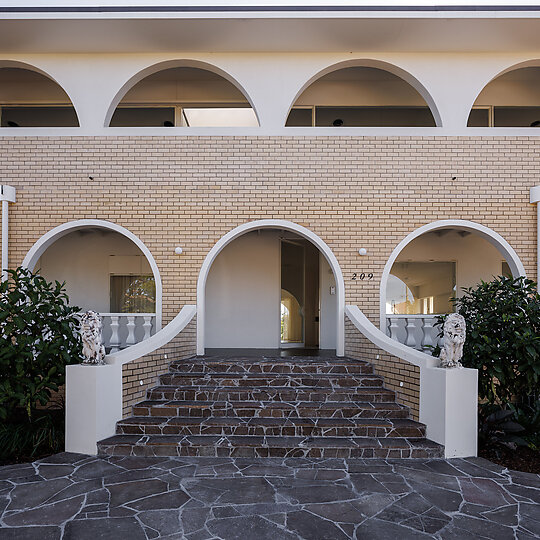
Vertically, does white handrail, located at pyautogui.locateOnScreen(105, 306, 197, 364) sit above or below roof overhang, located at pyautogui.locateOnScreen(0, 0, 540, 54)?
Answer: below

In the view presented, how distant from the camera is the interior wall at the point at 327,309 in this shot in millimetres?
9641

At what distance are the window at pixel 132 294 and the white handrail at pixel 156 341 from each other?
9.92 feet

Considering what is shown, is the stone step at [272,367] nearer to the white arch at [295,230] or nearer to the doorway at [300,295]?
the white arch at [295,230]

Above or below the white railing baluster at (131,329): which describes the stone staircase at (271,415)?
below

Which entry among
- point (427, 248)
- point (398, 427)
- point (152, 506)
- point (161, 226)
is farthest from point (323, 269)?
point (152, 506)

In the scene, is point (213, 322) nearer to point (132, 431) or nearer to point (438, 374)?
point (132, 431)

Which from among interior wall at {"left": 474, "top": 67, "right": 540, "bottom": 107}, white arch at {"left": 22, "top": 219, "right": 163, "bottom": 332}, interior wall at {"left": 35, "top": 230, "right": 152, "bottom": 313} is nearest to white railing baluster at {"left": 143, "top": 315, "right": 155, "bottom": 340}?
white arch at {"left": 22, "top": 219, "right": 163, "bottom": 332}

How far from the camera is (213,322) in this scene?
957cm

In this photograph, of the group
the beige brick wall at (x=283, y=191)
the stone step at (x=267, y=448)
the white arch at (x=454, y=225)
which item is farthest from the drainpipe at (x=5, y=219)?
the white arch at (x=454, y=225)

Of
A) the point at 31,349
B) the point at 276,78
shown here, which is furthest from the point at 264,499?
the point at 276,78

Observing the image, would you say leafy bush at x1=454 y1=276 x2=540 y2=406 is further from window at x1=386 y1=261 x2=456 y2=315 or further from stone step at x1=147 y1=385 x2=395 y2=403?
window at x1=386 y1=261 x2=456 y2=315

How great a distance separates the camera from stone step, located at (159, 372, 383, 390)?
6.33m

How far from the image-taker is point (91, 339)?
5.17 m

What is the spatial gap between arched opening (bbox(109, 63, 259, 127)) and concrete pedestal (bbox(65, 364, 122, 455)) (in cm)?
675
